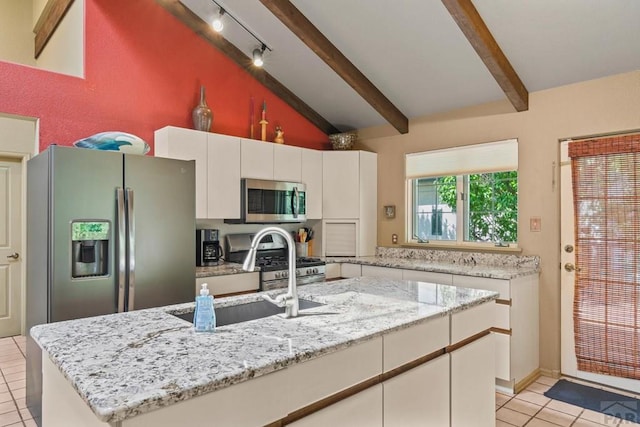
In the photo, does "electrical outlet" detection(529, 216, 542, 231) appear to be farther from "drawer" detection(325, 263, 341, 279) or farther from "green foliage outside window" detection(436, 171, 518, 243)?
"drawer" detection(325, 263, 341, 279)

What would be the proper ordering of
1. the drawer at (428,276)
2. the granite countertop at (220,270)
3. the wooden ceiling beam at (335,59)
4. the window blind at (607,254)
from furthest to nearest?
the drawer at (428,276)
the wooden ceiling beam at (335,59)
the granite countertop at (220,270)
the window blind at (607,254)

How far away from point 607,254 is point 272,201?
2860 mm

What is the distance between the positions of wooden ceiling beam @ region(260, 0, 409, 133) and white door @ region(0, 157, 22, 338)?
3163mm

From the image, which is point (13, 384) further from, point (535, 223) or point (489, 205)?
point (535, 223)

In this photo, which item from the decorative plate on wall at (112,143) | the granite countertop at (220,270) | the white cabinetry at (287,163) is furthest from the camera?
the white cabinetry at (287,163)

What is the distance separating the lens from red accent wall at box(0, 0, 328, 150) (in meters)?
3.08

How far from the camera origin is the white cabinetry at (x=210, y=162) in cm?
338

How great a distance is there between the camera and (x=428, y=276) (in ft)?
11.6

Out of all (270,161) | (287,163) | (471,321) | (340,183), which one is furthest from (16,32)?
(471,321)

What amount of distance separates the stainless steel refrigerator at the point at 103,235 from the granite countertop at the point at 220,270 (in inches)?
13.9

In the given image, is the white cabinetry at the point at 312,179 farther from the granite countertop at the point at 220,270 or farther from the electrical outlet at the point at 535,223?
the electrical outlet at the point at 535,223

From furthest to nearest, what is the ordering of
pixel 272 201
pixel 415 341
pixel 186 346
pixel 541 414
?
1. pixel 272 201
2. pixel 541 414
3. pixel 415 341
4. pixel 186 346

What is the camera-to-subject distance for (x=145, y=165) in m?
2.59

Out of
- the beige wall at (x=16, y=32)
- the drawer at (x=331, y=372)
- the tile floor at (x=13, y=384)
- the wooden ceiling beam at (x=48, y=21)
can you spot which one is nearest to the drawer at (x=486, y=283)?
the drawer at (x=331, y=372)
